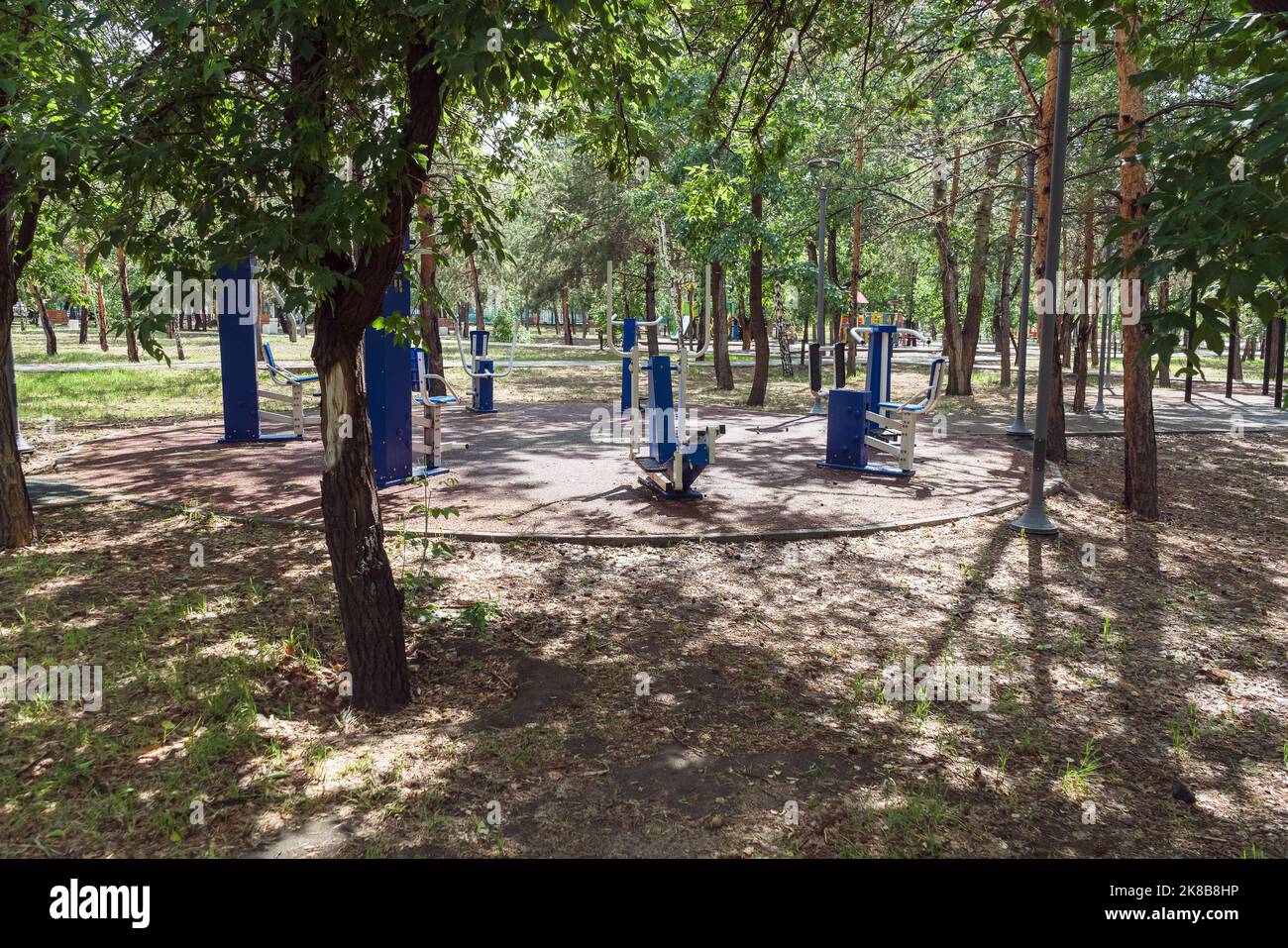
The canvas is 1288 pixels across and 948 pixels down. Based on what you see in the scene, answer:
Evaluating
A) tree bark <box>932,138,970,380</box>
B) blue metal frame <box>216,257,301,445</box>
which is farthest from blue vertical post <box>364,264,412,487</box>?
tree bark <box>932,138,970,380</box>

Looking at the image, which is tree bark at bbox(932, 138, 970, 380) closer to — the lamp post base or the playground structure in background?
the playground structure in background

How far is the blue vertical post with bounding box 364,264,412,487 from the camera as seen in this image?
30.5ft

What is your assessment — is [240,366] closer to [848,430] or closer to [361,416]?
[848,430]

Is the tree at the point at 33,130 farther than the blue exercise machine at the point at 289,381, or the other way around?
the blue exercise machine at the point at 289,381

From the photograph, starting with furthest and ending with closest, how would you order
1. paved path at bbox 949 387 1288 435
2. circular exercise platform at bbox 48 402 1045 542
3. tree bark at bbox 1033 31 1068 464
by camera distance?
paved path at bbox 949 387 1288 435
tree bark at bbox 1033 31 1068 464
circular exercise platform at bbox 48 402 1045 542

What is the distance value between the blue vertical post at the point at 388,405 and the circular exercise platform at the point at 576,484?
0.88ft

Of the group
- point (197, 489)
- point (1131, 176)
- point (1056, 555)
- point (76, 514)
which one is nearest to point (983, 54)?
point (1131, 176)

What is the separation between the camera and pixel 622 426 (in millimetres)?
14922

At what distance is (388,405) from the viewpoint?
31.3 feet

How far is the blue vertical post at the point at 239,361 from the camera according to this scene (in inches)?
487

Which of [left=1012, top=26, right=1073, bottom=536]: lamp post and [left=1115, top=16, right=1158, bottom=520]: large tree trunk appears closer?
[left=1012, top=26, right=1073, bottom=536]: lamp post

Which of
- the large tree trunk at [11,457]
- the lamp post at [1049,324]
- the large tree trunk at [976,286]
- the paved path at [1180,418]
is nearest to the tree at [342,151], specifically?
the large tree trunk at [11,457]

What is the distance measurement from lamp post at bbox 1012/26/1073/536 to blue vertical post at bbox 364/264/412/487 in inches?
243

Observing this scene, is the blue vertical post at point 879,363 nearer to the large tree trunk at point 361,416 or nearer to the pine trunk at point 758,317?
the pine trunk at point 758,317
